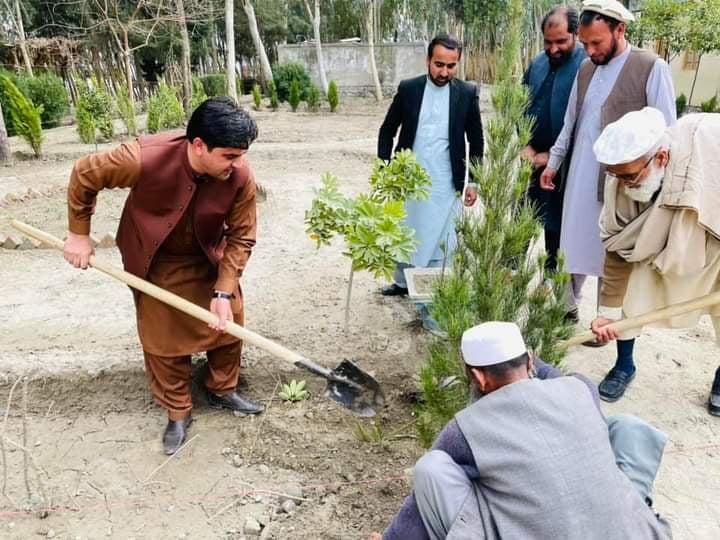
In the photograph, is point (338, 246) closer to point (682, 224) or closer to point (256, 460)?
point (256, 460)

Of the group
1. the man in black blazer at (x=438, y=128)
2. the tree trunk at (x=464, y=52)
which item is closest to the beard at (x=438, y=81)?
the man in black blazer at (x=438, y=128)

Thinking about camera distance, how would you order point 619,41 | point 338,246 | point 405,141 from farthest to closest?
point 338,246, point 405,141, point 619,41

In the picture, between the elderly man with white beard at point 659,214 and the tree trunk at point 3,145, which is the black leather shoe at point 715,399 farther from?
the tree trunk at point 3,145

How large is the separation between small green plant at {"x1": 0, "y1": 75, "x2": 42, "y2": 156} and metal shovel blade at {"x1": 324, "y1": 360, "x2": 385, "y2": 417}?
820 cm

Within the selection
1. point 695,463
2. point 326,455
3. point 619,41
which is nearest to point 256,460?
point 326,455

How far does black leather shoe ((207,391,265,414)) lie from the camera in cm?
288

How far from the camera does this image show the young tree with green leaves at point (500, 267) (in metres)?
2.06

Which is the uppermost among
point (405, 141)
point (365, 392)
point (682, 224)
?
point (405, 141)

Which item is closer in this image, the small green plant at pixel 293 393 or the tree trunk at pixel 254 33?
the small green plant at pixel 293 393

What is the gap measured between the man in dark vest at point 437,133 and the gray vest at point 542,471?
1825mm

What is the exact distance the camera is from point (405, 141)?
11.8ft

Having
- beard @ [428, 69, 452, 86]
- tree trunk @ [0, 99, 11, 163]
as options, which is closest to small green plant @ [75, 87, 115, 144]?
tree trunk @ [0, 99, 11, 163]

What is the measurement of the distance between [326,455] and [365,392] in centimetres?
35

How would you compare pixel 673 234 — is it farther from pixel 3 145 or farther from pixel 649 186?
pixel 3 145
